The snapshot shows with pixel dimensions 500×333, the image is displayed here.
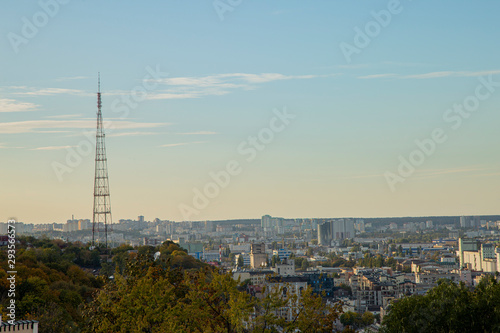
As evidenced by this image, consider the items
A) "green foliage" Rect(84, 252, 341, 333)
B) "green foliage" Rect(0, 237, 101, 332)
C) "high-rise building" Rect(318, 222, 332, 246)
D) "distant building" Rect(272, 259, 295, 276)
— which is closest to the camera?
"green foliage" Rect(84, 252, 341, 333)

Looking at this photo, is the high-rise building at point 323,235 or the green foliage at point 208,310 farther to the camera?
the high-rise building at point 323,235

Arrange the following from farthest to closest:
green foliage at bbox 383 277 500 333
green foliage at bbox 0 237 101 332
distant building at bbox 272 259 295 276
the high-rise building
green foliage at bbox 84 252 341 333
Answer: the high-rise building
distant building at bbox 272 259 295 276
green foliage at bbox 0 237 101 332
green foliage at bbox 383 277 500 333
green foliage at bbox 84 252 341 333

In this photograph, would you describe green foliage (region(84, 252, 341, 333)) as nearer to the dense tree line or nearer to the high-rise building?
the dense tree line

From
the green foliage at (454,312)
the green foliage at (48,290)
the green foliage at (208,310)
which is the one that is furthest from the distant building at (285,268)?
the green foliage at (208,310)

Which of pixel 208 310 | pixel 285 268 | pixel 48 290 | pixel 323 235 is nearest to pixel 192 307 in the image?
pixel 208 310

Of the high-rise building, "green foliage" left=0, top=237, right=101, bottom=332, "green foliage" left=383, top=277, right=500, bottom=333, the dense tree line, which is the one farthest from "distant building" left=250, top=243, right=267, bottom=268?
"green foliage" left=383, top=277, right=500, bottom=333

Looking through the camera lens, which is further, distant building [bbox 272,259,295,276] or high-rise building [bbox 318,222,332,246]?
high-rise building [bbox 318,222,332,246]

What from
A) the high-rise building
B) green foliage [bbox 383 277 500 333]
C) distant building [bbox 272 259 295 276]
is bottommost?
distant building [bbox 272 259 295 276]

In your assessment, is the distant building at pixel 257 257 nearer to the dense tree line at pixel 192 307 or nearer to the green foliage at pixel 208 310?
the dense tree line at pixel 192 307

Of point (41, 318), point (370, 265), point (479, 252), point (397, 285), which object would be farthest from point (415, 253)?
point (41, 318)

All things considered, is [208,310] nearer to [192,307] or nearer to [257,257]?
[192,307]
